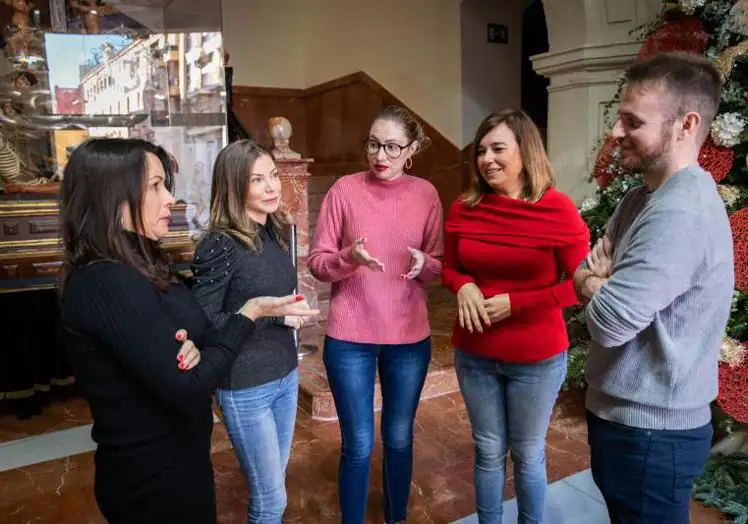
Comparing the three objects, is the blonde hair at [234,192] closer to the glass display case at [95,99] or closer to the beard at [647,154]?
the beard at [647,154]

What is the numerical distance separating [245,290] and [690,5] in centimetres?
235

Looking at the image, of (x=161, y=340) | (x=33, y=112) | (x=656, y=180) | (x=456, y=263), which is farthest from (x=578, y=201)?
(x=33, y=112)

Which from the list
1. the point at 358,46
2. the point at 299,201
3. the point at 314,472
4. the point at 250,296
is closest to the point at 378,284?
the point at 250,296

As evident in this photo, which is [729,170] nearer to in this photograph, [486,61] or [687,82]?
[687,82]

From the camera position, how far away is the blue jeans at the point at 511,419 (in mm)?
1762

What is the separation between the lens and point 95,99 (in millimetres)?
3645

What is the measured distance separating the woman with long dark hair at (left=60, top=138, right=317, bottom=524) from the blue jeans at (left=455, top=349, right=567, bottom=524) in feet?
2.75

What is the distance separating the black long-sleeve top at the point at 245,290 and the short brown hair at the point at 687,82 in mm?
1043

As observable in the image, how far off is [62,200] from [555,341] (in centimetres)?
137

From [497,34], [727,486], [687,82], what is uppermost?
[497,34]

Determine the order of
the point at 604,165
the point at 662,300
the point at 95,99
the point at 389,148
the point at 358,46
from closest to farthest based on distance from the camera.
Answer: the point at 662,300 < the point at 389,148 < the point at 604,165 < the point at 95,99 < the point at 358,46

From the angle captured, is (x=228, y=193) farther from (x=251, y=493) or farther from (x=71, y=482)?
(x=71, y=482)

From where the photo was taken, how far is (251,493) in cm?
167

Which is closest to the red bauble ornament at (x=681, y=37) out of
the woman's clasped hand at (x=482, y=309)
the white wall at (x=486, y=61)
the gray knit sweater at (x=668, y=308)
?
the woman's clasped hand at (x=482, y=309)
